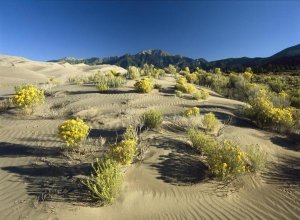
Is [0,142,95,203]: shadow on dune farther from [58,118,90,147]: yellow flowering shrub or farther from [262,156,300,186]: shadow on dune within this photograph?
[262,156,300,186]: shadow on dune

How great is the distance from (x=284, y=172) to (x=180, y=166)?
8.64 ft

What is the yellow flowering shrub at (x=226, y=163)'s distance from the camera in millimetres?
6211

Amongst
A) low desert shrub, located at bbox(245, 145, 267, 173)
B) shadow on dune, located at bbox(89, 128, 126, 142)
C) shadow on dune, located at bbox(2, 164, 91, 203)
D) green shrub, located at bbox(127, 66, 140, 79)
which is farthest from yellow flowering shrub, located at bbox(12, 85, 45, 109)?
green shrub, located at bbox(127, 66, 140, 79)

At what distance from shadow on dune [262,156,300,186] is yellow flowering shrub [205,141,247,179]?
1046 mm

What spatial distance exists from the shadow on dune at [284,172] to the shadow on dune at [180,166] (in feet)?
5.23

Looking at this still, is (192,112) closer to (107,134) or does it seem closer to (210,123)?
(210,123)

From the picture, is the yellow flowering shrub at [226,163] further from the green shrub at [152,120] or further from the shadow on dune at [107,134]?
the shadow on dune at [107,134]

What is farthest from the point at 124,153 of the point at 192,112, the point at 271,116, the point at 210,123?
the point at 271,116

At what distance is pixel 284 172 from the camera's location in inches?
287

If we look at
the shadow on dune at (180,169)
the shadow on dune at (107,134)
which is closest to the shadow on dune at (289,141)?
the shadow on dune at (180,169)

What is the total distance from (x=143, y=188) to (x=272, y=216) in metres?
2.51

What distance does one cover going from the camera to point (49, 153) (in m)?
7.65

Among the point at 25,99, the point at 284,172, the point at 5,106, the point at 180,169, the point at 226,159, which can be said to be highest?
the point at 25,99

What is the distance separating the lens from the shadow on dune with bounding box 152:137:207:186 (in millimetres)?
6488
